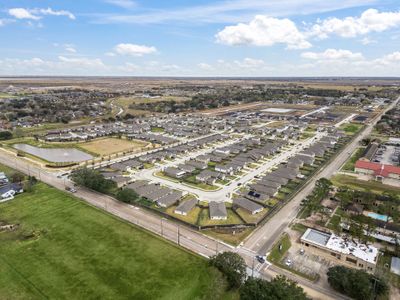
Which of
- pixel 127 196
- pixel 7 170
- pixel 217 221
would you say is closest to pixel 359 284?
pixel 217 221

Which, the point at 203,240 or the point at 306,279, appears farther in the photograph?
the point at 203,240

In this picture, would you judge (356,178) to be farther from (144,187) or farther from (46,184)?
(46,184)

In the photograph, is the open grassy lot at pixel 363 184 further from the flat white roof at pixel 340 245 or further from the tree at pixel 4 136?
the tree at pixel 4 136

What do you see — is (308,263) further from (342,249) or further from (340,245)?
(340,245)

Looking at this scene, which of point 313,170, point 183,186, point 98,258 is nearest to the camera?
point 98,258

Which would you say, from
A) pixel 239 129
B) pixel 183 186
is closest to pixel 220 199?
pixel 183 186

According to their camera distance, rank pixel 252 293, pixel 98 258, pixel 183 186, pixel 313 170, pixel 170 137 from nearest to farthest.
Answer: pixel 252 293 → pixel 98 258 → pixel 183 186 → pixel 313 170 → pixel 170 137

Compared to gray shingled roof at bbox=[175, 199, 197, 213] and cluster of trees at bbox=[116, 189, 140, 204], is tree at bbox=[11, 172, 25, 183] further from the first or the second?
gray shingled roof at bbox=[175, 199, 197, 213]
